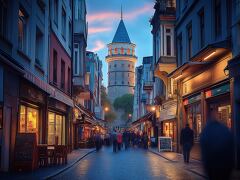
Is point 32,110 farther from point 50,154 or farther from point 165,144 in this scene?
point 165,144

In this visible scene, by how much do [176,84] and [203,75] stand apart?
7598mm

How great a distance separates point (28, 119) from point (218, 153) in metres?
13.9

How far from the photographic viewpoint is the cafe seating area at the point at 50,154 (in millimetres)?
17406

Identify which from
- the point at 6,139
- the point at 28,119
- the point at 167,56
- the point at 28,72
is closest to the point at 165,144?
the point at 167,56

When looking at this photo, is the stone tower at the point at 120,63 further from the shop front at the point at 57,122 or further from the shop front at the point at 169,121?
the shop front at the point at 57,122

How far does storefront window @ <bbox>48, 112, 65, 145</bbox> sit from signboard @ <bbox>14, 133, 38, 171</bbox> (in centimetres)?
707

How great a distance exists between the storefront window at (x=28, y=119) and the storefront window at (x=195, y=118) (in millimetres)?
8885

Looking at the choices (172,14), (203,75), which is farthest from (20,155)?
(172,14)

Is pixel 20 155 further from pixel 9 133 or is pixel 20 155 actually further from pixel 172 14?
pixel 172 14

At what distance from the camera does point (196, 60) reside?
70.3ft

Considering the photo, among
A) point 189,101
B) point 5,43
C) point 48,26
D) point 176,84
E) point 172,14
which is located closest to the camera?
point 5,43

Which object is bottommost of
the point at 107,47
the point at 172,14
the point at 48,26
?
the point at 48,26

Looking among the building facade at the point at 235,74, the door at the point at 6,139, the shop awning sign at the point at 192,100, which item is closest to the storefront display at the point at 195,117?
the shop awning sign at the point at 192,100

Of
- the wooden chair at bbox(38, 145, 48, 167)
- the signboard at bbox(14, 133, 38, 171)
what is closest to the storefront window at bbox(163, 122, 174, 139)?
the wooden chair at bbox(38, 145, 48, 167)
